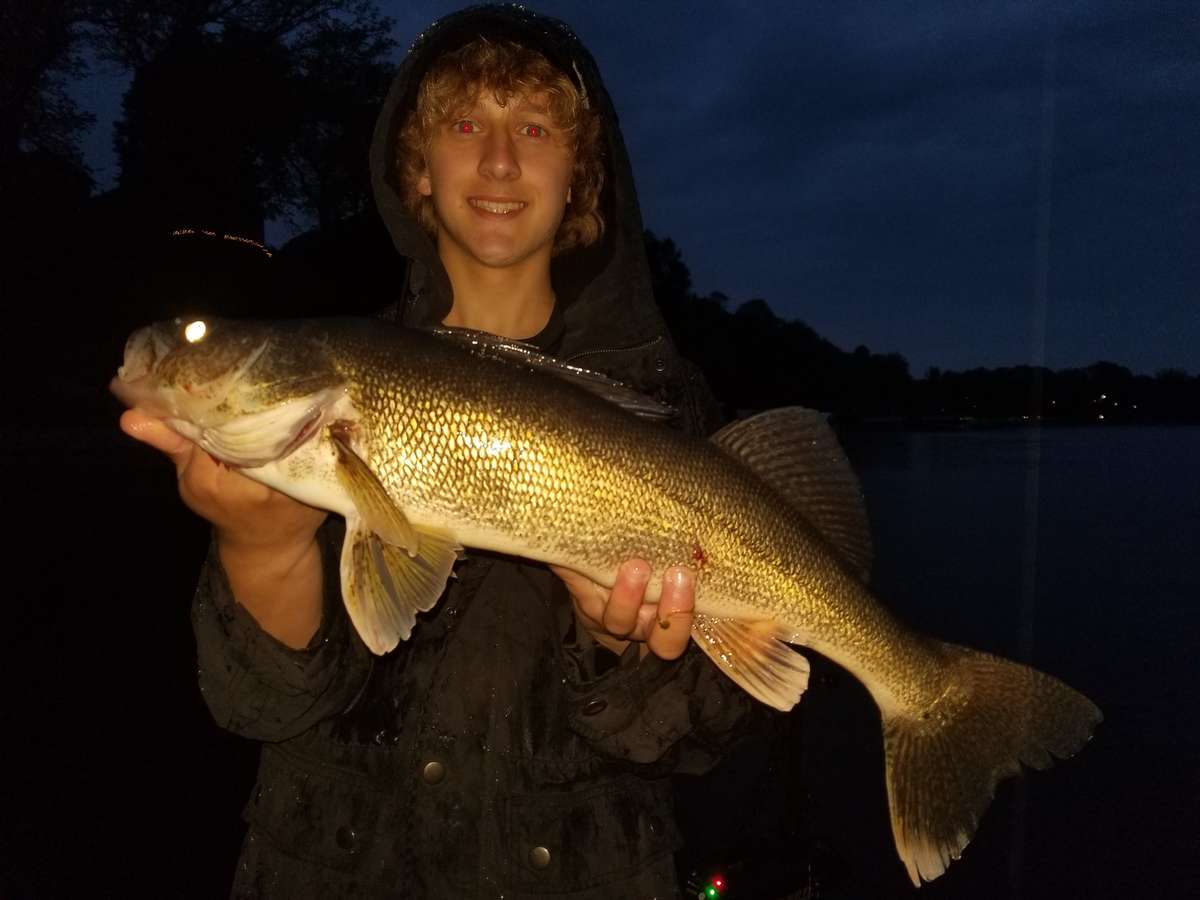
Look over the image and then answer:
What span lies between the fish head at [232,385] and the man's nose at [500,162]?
93 centimetres

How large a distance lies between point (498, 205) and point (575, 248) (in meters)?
0.62

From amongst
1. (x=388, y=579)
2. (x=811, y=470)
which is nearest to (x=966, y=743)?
(x=811, y=470)

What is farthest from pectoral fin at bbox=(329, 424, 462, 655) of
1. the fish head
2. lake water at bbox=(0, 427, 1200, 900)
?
lake water at bbox=(0, 427, 1200, 900)

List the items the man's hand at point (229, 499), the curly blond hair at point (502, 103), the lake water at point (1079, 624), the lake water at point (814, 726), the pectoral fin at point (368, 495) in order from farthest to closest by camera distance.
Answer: the lake water at point (1079, 624) → the lake water at point (814, 726) → the curly blond hair at point (502, 103) → the man's hand at point (229, 499) → the pectoral fin at point (368, 495)

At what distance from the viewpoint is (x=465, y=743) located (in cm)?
242

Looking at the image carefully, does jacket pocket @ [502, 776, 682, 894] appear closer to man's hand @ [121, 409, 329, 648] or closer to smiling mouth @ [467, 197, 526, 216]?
man's hand @ [121, 409, 329, 648]

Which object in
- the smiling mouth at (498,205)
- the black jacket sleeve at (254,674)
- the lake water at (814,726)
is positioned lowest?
the lake water at (814,726)

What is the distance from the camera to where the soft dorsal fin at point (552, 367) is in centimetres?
245

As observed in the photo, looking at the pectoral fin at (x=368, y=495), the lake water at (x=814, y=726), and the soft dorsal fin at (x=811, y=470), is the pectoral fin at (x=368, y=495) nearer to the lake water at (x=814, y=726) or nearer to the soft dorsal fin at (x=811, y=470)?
the soft dorsal fin at (x=811, y=470)

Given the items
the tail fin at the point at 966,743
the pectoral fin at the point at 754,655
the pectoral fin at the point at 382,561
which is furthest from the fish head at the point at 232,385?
the tail fin at the point at 966,743

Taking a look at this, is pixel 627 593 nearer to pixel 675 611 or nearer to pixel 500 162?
pixel 675 611

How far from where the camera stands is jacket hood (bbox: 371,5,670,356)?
3.19 metres

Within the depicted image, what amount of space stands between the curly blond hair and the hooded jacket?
1.51 metres

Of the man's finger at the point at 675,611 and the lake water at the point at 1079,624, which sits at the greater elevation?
the man's finger at the point at 675,611
